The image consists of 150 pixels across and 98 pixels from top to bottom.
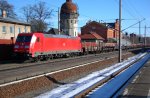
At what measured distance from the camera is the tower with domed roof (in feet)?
371

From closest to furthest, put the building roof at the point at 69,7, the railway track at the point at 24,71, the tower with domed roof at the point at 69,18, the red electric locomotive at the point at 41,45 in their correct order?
the railway track at the point at 24,71 < the red electric locomotive at the point at 41,45 < the tower with domed roof at the point at 69,18 < the building roof at the point at 69,7

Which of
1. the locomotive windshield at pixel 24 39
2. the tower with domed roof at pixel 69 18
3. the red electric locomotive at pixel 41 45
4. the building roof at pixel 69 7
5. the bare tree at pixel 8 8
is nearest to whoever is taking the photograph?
the red electric locomotive at pixel 41 45

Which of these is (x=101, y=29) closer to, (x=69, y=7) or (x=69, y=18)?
(x=69, y=7)

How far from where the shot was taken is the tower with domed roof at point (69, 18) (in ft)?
371

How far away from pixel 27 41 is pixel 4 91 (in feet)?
76.4

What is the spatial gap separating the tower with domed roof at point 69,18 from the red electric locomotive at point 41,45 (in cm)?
5992

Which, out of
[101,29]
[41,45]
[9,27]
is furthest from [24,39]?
[101,29]

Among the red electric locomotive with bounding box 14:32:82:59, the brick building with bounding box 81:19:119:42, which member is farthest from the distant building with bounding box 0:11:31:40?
the brick building with bounding box 81:19:119:42

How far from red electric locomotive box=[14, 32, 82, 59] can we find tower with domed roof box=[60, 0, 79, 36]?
5992 cm

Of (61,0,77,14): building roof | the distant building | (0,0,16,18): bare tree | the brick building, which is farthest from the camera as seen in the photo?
the brick building

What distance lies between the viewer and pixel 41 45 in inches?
1604

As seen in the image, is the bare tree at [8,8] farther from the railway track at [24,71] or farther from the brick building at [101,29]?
the railway track at [24,71]

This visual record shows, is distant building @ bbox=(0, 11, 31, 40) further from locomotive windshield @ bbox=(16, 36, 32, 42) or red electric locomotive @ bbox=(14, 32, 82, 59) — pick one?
locomotive windshield @ bbox=(16, 36, 32, 42)

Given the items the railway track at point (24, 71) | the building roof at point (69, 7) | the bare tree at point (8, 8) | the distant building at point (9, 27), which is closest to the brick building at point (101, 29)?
the building roof at point (69, 7)
